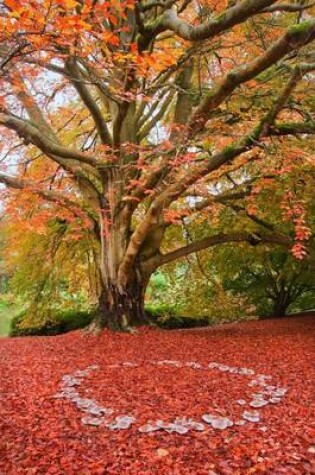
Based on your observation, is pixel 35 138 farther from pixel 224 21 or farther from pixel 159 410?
pixel 159 410

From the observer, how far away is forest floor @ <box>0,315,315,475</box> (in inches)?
93.7

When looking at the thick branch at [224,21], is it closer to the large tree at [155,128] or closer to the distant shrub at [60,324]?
the large tree at [155,128]

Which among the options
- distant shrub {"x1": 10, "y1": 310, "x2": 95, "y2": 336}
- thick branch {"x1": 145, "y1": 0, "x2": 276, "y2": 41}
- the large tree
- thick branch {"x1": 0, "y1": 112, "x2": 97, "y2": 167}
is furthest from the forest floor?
distant shrub {"x1": 10, "y1": 310, "x2": 95, "y2": 336}

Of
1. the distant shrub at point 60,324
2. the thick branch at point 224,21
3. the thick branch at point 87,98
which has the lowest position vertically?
the distant shrub at point 60,324

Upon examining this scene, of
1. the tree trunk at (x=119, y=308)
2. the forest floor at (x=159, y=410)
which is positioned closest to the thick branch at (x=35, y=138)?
the tree trunk at (x=119, y=308)

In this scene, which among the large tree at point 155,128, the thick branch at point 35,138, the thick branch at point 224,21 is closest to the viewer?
the thick branch at point 224,21

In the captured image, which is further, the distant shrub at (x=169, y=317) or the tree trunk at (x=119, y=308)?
the distant shrub at (x=169, y=317)

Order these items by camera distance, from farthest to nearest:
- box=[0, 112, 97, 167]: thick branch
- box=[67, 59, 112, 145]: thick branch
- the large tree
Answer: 1. box=[0, 112, 97, 167]: thick branch
2. box=[67, 59, 112, 145]: thick branch
3. the large tree

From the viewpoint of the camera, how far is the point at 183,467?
233 cm

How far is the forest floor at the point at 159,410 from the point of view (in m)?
2.38

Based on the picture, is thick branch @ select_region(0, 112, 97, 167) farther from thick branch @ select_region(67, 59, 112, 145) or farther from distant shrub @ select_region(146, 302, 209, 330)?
distant shrub @ select_region(146, 302, 209, 330)

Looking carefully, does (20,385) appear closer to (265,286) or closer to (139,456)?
(139,456)

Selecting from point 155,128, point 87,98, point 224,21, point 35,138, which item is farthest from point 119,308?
point 224,21

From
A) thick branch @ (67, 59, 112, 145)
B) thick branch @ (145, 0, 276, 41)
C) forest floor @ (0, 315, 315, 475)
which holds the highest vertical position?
thick branch @ (67, 59, 112, 145)
